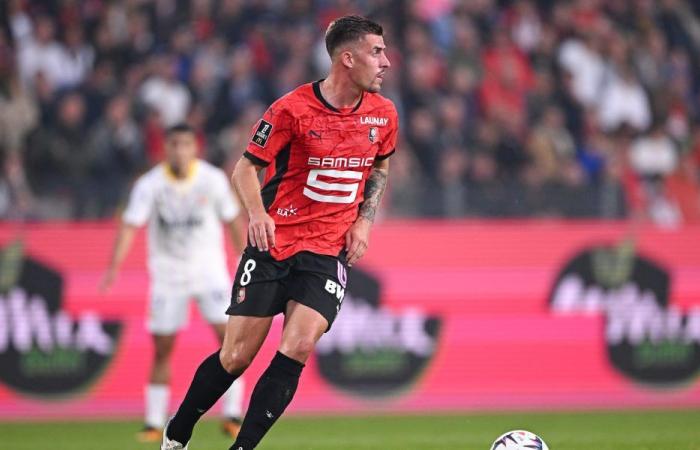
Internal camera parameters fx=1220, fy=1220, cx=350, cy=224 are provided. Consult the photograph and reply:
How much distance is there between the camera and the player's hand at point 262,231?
706 centimetres

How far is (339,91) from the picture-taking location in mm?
7457

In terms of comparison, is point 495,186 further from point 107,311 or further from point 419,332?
point 107,311

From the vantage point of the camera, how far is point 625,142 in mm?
17078

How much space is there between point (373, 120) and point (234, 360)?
5.60 ft

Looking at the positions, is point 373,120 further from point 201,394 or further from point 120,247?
point 120,247

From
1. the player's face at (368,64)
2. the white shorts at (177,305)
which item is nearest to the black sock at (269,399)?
the player's face at (368,64)

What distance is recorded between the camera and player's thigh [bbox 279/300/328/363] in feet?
23.3

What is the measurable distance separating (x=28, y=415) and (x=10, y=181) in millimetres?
2722

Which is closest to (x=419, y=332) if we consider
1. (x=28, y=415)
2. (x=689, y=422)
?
(x=689, y=422)

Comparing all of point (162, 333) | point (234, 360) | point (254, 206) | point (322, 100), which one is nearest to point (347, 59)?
point (322, 100)

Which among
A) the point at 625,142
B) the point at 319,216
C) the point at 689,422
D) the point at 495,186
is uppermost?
the point at 625,142

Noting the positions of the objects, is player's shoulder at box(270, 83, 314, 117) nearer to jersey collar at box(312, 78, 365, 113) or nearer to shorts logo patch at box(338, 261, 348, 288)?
jersey collar at box(312, 78, 365, 113)

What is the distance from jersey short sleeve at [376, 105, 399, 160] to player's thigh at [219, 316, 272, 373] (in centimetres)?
131

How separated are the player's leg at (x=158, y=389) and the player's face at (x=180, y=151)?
5.19 feet
